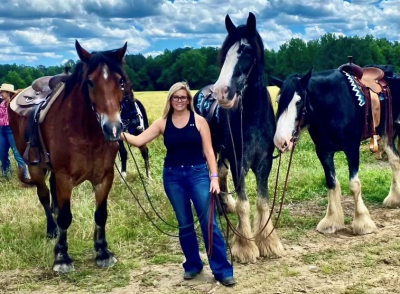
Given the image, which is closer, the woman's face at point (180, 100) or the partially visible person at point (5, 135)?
the woman's face at point (180, 100)

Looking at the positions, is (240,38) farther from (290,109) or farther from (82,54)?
(82,54)

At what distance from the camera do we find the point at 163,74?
43406mm

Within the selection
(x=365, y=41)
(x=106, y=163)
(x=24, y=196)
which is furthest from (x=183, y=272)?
(x=365, y=41)

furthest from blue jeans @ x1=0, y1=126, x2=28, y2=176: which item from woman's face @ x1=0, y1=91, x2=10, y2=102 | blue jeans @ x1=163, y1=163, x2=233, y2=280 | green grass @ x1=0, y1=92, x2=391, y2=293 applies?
blue jeans @ x1=163, y1=163, x2=233, y2=280

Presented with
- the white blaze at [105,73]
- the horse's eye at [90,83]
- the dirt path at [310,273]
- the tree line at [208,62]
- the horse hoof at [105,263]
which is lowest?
the dirt path at [310,273]

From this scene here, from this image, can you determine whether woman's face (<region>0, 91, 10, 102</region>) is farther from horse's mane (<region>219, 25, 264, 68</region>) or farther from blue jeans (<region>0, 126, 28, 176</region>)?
horse's mane (<region>219, 25, 264, 68</region>)

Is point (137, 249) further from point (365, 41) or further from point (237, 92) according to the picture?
point (365, 41)

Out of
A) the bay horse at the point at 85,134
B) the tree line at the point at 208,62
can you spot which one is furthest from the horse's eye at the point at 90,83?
the tree line at the point at 208,62

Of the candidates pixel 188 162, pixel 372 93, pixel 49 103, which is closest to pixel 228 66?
pixel 188 162

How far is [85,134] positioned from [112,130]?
0.73 meters

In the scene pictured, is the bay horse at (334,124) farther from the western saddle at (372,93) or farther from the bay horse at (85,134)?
the bay horse at (85,134)

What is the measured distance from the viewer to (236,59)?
14.5 ft

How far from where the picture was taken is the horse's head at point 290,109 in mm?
4660

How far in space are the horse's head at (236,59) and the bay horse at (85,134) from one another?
2.94ft
